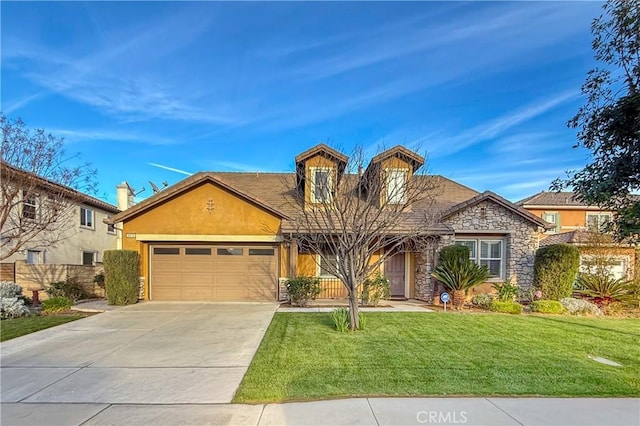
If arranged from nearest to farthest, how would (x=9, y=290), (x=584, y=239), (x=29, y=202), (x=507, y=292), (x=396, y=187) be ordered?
(x=396, y=187) < (x=9, y=290) < (x=29, y=202) < (x=507, y=292) < (x=584, y=239)

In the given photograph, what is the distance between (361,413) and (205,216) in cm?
1105

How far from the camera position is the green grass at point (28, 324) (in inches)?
327

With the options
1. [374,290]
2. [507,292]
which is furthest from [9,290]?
[507,292]

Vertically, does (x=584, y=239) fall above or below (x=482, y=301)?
above

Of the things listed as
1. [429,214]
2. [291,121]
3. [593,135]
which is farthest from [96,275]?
[593,135]

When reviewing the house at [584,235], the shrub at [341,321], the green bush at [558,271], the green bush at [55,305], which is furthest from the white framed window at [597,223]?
the green bush at [55,305]

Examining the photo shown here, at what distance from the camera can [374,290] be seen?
12195mm

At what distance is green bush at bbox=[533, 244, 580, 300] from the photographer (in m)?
12.3

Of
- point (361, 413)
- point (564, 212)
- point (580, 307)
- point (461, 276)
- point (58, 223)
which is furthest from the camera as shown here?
point (564, 212)

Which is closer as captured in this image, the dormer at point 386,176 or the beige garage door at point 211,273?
the dormer at point 386,176

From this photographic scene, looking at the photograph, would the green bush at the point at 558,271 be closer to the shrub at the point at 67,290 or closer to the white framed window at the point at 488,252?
the white framed window at the point at 488,252

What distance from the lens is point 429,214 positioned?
1335cm

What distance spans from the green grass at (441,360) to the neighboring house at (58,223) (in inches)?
362

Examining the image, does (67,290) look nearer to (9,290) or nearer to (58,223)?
(9,290)
